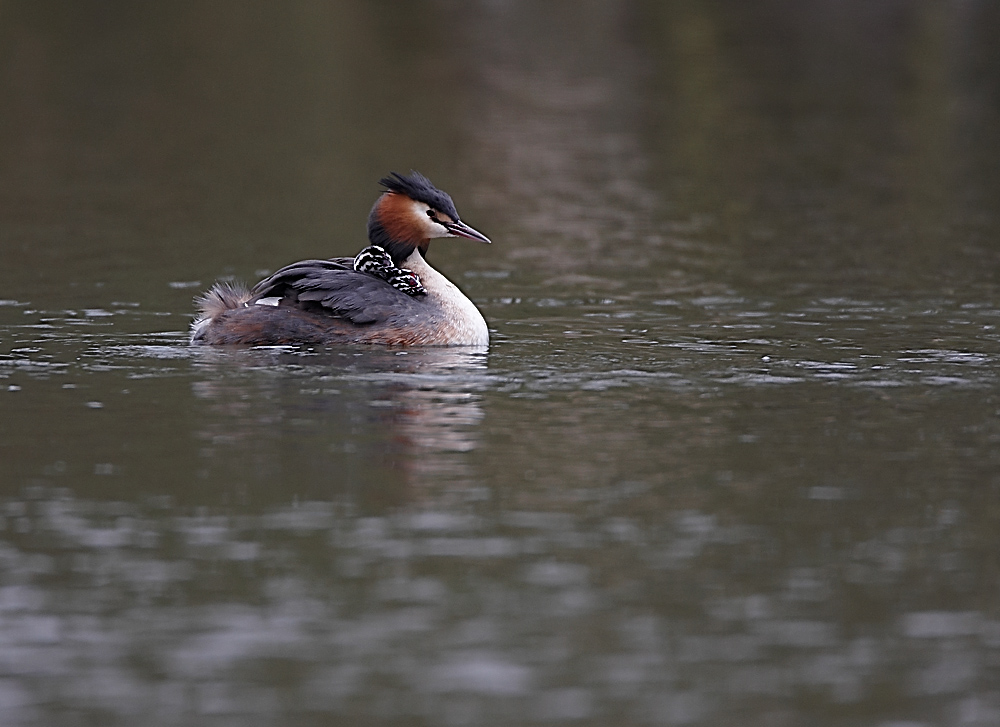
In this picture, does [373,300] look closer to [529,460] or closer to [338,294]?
[338,294]

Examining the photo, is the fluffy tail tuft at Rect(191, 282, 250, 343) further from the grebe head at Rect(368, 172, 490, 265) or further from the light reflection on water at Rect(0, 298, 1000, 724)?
the grebe head at Rect(368, 172, 490, 265)

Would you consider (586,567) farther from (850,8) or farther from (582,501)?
(850,8)

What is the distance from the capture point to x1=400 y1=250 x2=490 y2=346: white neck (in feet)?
43.6

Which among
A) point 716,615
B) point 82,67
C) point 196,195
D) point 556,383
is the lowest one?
point 716,615

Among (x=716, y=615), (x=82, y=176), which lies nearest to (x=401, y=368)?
(x=716, y=615)

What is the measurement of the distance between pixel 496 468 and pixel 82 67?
93.5ft

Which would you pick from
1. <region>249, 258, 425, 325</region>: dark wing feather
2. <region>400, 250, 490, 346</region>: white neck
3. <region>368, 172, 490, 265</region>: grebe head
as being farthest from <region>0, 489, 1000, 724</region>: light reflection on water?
<region>368, 172, 490, 265</region>: grebe head

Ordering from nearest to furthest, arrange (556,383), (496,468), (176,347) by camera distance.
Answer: (496,468)
(556,383)
(176,347)

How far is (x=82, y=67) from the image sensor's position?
36.2m

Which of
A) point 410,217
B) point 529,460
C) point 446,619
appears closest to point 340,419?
point 529,460

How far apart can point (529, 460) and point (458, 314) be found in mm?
3558

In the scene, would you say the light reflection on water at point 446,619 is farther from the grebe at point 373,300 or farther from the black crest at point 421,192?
the black crest at point 421,192

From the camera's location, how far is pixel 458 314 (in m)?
13.3

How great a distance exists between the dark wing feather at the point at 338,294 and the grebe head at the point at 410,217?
1.74ft
